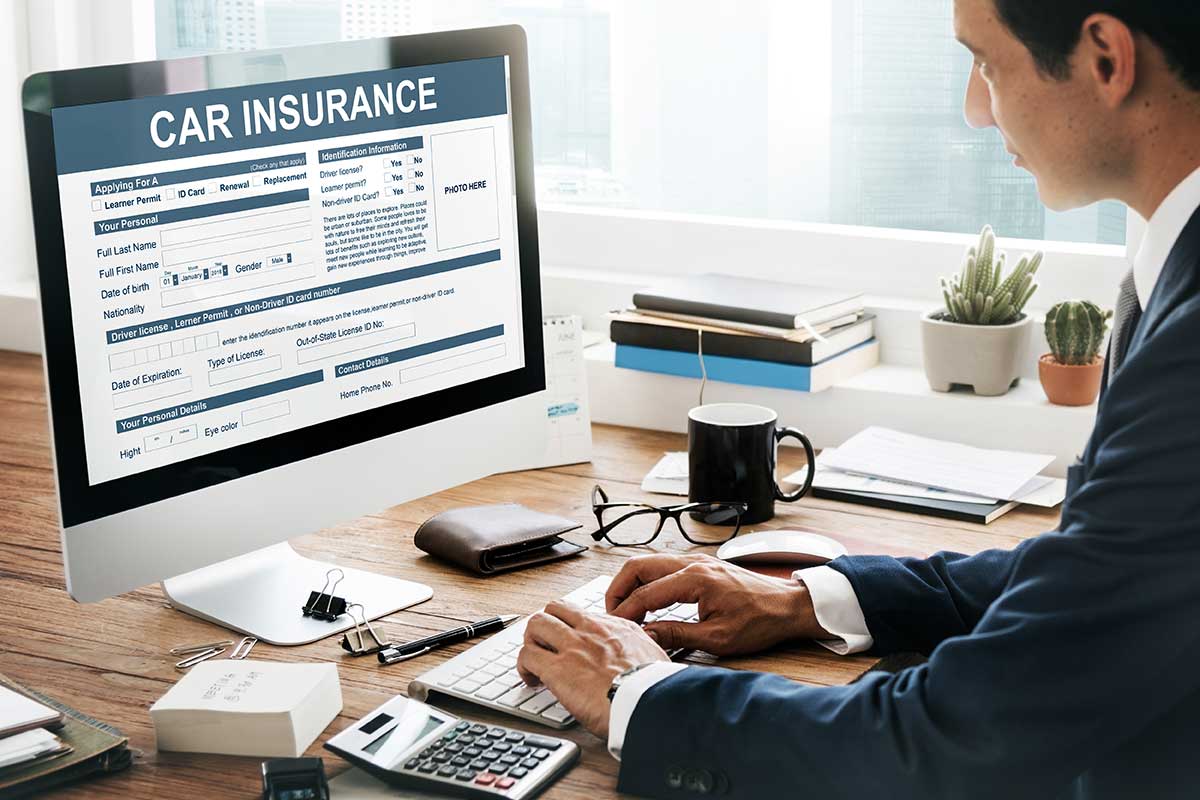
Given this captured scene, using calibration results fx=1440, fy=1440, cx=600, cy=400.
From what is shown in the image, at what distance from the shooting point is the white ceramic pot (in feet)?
6.16

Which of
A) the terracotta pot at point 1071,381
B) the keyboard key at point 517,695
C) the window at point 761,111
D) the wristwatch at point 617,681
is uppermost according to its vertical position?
the window at point 761,111

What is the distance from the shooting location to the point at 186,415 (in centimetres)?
128

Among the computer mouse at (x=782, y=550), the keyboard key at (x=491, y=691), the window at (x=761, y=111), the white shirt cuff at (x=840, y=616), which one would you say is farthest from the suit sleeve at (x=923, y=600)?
the window at (x=761, y=111)

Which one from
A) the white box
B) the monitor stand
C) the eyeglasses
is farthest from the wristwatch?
the eyeglasses

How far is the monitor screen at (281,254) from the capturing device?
122 cm

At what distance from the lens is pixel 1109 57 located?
963mm

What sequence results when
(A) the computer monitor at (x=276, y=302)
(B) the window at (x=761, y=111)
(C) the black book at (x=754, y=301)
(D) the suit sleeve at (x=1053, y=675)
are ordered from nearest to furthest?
1. (D) the suit sleeve at (x=1053, y=675)
2. (A) the computer monitor at (x=276, y=302)
3. (C) the black book at (x=754, y=301)
4. (B) the window at (x=761, y=111)

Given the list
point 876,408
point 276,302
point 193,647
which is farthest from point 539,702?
point 876,408

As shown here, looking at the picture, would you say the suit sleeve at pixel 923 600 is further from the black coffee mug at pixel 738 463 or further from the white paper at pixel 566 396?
the white paper at pixel 566 396

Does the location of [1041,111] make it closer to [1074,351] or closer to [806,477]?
[806,477]

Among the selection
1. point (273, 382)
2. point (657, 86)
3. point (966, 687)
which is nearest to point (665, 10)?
point (657, 86)

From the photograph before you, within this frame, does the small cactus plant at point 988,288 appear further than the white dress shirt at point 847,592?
Yes

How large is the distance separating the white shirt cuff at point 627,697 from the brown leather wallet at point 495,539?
408mm

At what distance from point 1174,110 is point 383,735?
28.9 inches
